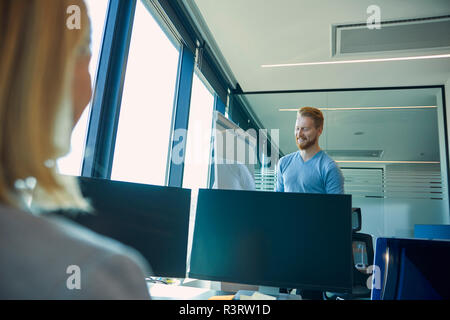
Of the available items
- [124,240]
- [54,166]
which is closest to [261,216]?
[124,240]

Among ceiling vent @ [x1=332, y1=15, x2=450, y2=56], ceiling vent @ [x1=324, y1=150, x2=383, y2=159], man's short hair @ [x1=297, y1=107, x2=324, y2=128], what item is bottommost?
man's short hair @ [x1=297, y1=107, x2=324, y2=128]

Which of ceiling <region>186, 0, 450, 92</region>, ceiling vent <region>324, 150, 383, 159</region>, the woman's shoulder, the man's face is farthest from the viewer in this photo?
ceiling vent <region>324, 150, 383, 159</region>

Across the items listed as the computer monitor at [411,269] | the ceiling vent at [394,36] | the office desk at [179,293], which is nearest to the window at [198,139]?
the ceiling vent at [394,36]

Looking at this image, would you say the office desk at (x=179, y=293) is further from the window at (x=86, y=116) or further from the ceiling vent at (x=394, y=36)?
the ceiling vent at (x=394, y=36)

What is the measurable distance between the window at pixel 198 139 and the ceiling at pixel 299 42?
540 millimetres

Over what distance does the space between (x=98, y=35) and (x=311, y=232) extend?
6.32 ft

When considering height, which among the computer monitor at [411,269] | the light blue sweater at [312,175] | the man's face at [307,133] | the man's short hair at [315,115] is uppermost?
the man's short hair at [315,115]

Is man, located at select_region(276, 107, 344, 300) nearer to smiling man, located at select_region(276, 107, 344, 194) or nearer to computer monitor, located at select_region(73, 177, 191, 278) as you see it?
smiling man, located at select_region(276, 107, 344, 194)

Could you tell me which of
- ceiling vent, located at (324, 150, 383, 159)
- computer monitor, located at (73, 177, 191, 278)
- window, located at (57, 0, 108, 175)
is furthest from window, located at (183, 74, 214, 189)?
computer monitor, located at (73, 177, 191, 278)

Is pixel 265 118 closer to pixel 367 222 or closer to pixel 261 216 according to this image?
pixel 367 222

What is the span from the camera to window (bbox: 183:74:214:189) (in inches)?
143

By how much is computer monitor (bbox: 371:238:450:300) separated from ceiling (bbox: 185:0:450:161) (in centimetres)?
257

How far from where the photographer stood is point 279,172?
93.5 inches

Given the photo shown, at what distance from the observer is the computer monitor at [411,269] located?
106cm
